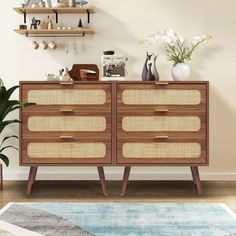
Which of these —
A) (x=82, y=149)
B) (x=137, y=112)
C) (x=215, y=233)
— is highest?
(x=137, y=112)

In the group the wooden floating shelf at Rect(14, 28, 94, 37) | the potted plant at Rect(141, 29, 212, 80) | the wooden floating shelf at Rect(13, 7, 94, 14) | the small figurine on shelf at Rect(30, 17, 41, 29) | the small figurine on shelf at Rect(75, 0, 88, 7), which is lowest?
the potted plant at Rect(141, 29, 212, 80)

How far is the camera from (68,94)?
4223mm

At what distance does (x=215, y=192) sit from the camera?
14.3ft

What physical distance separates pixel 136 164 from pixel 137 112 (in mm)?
391

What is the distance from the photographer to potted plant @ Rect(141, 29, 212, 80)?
14.6 feet

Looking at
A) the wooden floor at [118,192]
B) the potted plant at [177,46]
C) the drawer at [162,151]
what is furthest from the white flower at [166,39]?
the wooden floor at [118,192]

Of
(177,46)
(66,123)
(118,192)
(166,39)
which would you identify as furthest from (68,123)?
(177,46)

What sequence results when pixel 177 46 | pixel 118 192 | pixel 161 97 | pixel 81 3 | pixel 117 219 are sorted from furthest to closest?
pixel 177 46, pixel 81 3, pixel 118 192, pixel 161 97, pixel 117 219

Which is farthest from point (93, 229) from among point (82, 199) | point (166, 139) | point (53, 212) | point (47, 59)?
point (47, 59)

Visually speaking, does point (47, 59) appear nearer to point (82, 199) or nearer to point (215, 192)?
point (82, 199)

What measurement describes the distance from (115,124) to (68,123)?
35 centimetres

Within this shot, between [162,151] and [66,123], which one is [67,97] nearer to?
[66,123]

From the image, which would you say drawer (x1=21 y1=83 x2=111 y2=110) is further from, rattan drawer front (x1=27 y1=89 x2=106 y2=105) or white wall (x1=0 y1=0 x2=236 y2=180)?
white wall (x1=0 y1=0 x2=236 y2=180)

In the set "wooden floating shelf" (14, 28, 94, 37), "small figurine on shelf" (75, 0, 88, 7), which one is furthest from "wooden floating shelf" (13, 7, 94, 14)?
"wooden floating shelf" (14, 28, 94, 37)
